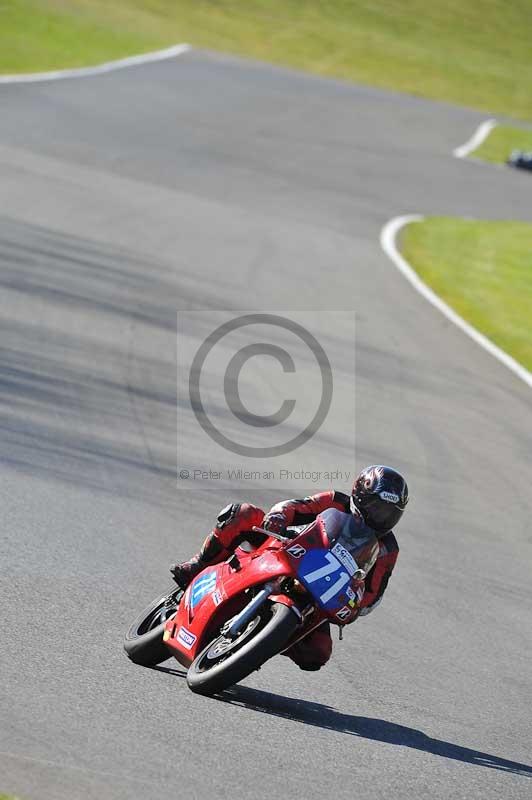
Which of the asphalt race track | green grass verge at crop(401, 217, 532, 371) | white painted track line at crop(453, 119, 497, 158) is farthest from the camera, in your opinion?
white painted track line at crop(453, 119, 497, 158)

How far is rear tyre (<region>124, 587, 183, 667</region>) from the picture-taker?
670 cm

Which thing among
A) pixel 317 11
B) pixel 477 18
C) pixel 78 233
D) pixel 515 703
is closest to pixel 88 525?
pixel 515 703

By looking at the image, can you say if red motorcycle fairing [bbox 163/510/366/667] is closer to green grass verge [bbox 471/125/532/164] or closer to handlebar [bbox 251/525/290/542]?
handlebar [bbox 251/525/290/542]

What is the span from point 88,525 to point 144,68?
33.7 meters

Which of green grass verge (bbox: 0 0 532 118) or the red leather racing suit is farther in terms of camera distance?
green grass verge (bbox: 0 0 532 118)

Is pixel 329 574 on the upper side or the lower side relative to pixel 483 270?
upper

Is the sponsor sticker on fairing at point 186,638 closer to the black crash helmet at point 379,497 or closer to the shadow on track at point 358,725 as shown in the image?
the shadow on track at point 358,725

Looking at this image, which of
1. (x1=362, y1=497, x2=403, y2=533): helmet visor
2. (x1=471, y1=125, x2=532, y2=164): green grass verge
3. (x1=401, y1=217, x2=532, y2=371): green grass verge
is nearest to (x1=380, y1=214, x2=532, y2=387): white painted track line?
(x1=401, y1=217, x2=532, y2=371): green grass verge

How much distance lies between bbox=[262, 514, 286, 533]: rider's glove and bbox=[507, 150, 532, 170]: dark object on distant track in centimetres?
3256

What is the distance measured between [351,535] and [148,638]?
3.89ft

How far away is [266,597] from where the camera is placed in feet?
21.3

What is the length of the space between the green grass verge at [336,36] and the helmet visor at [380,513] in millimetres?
32635

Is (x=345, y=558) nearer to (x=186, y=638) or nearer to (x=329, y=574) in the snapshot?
(x=329, y=574)

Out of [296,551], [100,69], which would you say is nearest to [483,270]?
[296,551]
